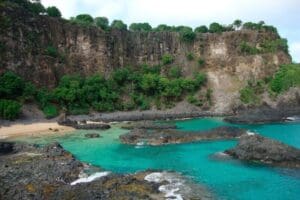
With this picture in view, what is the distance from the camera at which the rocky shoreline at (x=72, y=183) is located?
106ft

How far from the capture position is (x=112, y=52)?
9881 centimetres

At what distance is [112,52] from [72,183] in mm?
64170

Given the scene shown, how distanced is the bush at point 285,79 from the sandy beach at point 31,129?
155 ft

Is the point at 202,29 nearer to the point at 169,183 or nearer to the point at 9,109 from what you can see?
the point at 9,109

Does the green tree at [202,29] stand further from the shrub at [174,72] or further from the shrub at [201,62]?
the shrub at [174,72]

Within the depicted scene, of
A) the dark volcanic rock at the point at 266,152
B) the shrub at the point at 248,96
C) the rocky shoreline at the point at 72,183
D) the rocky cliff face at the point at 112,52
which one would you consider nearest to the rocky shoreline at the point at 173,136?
the dark volcanic rock at the point at 266,152

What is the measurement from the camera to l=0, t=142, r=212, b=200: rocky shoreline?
32438 mm

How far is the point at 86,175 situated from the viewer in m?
39.7

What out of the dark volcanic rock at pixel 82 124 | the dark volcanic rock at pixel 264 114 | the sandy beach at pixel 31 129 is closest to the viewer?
the sandy beach at pixel 31 129

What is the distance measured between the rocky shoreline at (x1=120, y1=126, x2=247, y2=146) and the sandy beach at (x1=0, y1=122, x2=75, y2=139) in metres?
13.0

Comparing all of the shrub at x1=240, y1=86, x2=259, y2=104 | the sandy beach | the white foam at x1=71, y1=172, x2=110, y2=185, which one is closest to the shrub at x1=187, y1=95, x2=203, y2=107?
the shrub at x1=240, y1=86, x2=259, y2=104

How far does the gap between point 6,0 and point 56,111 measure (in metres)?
25.3

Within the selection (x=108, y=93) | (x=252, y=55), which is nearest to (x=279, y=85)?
(x=252, y=55)

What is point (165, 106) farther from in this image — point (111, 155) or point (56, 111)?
point (111, 155)
